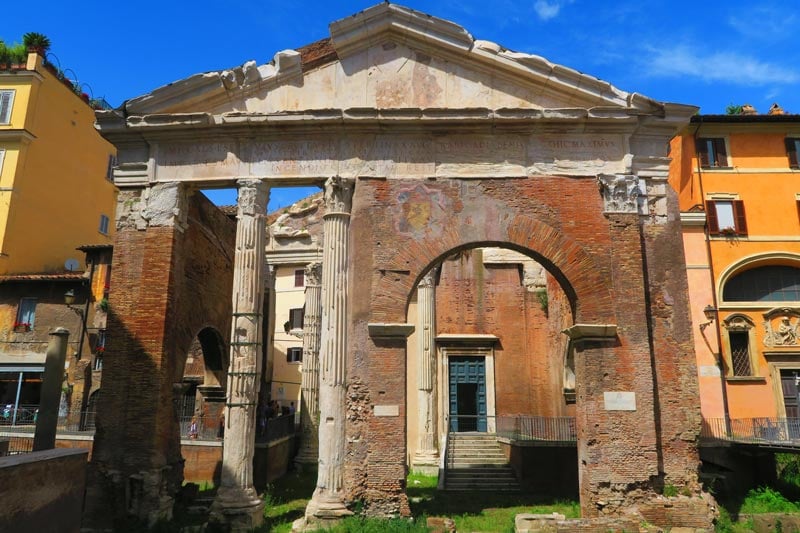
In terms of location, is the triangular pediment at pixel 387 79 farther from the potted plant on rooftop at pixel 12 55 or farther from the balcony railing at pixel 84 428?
the potted plant on rooftop at pixel 12 55

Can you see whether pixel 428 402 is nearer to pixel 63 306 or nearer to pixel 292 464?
pixel 292 464

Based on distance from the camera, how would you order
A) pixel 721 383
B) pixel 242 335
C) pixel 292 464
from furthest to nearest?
pixel 721 383
pixel 292 464
pixel 242 335

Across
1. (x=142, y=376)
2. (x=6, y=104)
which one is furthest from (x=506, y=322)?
(x=6, y=104)

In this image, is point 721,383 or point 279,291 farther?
point 279,291

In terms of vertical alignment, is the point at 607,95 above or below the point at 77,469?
above

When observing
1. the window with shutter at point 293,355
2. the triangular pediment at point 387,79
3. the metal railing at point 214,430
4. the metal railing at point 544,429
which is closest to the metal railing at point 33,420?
the metal railing at point 214,430

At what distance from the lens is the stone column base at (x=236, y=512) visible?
10383mm

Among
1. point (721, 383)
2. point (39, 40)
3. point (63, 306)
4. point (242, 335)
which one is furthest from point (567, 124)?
point (39, 40)

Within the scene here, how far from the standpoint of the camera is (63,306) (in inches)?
940

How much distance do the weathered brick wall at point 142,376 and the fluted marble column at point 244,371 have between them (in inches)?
50.1

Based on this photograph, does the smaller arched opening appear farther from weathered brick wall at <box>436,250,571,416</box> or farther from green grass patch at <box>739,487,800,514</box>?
green grass patch at <box>739,487,800,514</box>

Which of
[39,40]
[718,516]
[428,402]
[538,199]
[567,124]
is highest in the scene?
[39,40]

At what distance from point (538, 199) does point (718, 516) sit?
615 centimetres

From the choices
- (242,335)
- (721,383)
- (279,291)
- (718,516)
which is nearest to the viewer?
(718,516)
